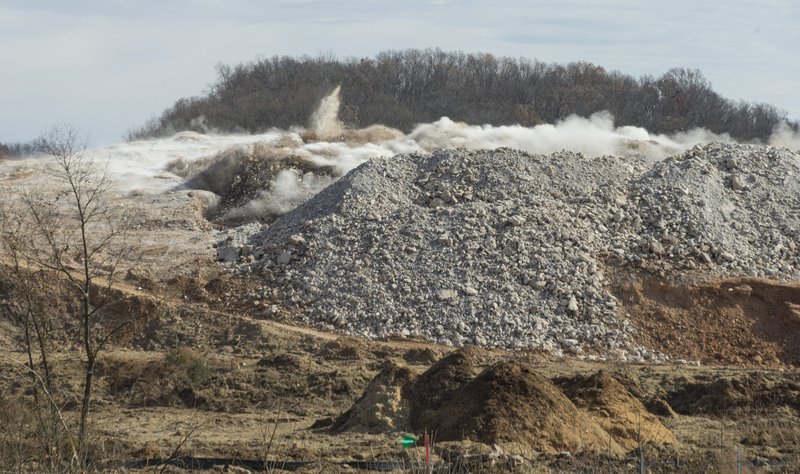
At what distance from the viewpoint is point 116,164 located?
111ft

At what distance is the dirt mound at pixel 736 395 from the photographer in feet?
50.1

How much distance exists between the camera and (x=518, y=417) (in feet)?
41.4

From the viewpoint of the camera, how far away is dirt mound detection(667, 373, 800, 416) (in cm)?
1527

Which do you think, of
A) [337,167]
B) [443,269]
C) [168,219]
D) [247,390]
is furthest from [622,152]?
[247,390]

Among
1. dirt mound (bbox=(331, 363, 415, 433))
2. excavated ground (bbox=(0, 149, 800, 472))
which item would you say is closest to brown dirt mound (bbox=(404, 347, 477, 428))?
excavated ground (bbox=(0, 149, 800, 472))

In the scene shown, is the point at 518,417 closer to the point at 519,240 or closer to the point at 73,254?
the point at 519,240

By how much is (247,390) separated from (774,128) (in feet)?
120

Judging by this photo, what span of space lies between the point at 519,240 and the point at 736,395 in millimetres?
7086

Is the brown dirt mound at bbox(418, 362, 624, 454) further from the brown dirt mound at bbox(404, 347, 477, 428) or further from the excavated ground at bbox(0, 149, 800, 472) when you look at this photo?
the brown dirt mound at bbox(404, 347, 477, 428)

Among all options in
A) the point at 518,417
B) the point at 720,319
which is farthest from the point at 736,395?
the point at 720,319

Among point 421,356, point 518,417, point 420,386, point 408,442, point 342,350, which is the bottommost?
point 342,350

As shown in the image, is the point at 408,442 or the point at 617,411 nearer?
the point at 408,442

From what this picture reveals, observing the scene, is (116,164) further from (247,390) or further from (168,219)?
(247,390)

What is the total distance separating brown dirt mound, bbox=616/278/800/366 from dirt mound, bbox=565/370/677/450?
5275 mm
